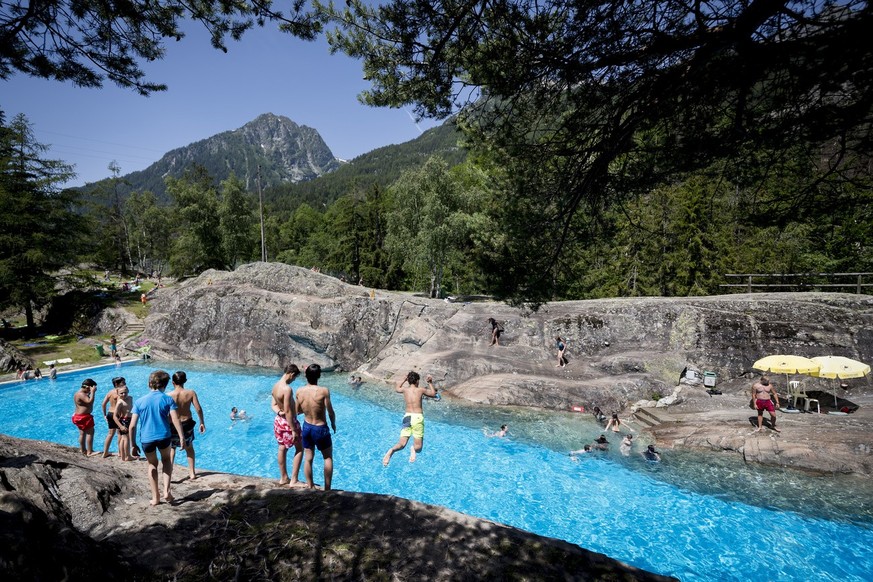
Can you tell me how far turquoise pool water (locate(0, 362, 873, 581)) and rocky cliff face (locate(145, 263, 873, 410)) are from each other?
2.69 m

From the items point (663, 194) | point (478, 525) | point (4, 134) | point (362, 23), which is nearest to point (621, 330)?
point (663, 194)

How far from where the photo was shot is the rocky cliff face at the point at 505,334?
691 inches

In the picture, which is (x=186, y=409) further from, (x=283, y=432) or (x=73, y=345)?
(x=73, y=345)

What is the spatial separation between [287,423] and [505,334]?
50.4 ft

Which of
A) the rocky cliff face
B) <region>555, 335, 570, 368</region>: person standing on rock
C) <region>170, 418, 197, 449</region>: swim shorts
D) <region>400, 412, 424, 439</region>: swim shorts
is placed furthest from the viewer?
<region>555, 335, 570, 368</region>: person standing on rock

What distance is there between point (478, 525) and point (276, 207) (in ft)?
463

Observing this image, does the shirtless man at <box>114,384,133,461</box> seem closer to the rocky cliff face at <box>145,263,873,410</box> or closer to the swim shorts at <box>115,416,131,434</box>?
the swim shorts at <box>115,416,131,434</box>

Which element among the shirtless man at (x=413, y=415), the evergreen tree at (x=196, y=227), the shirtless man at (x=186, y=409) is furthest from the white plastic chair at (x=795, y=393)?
Answer: the evergreen tree at (x=196, y=227)

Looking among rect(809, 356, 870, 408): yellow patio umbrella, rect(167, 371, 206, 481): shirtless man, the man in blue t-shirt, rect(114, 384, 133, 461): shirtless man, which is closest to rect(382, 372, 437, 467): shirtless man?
rect(167, 371, 206, 481): shirtless man

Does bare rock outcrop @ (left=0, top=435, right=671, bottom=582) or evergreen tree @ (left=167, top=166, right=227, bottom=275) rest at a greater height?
evergreen tree @ (left=167, top=166, right=227, bottom=275)

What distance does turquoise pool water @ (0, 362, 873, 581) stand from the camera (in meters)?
9.14

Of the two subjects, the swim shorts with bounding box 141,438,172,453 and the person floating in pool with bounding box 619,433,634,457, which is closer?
the swim shorts with bounding box 141,438,172,453

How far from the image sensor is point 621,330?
20016 mm

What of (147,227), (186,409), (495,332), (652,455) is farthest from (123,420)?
(147,227)
